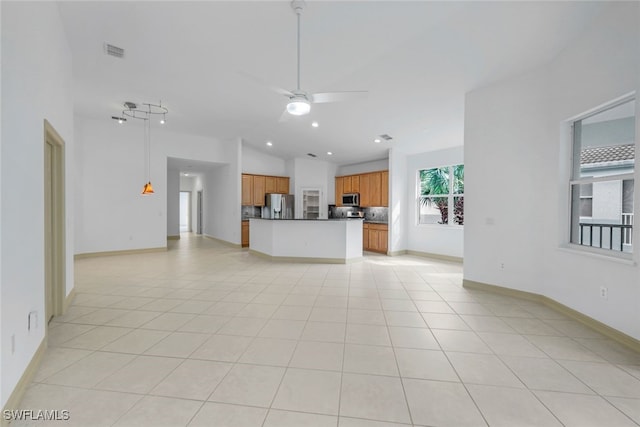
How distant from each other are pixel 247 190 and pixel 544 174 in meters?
7.66

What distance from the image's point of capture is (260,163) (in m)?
9.55

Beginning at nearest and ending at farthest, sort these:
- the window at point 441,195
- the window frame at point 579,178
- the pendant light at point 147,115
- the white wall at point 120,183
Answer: the window frame at point 579,178 → the pendant light at point 147,115 → the white wall at point 120,183 → the window at point 441,195

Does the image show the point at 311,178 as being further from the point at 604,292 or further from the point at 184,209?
the point at 184,209

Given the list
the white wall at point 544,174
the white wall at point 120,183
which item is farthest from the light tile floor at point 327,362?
the white wall at point 120,183

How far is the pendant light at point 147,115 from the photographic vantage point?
5742 millimetres

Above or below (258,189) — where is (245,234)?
below

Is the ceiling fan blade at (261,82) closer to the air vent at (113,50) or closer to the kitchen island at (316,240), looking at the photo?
the air vent at (113,50)

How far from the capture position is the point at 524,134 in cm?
386

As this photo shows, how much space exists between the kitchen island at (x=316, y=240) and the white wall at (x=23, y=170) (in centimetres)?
447

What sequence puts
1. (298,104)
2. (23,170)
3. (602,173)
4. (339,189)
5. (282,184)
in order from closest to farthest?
(23,170), (298,104), (602,173), (339,189), (282,184)

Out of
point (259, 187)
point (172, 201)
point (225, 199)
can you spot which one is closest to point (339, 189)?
point (259, 187)

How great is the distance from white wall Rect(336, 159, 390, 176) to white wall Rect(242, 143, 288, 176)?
213cm

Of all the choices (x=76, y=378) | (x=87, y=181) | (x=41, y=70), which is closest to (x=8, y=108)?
(x=41, y=70)

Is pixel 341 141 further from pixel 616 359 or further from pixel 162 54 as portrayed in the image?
pixel 616 359
